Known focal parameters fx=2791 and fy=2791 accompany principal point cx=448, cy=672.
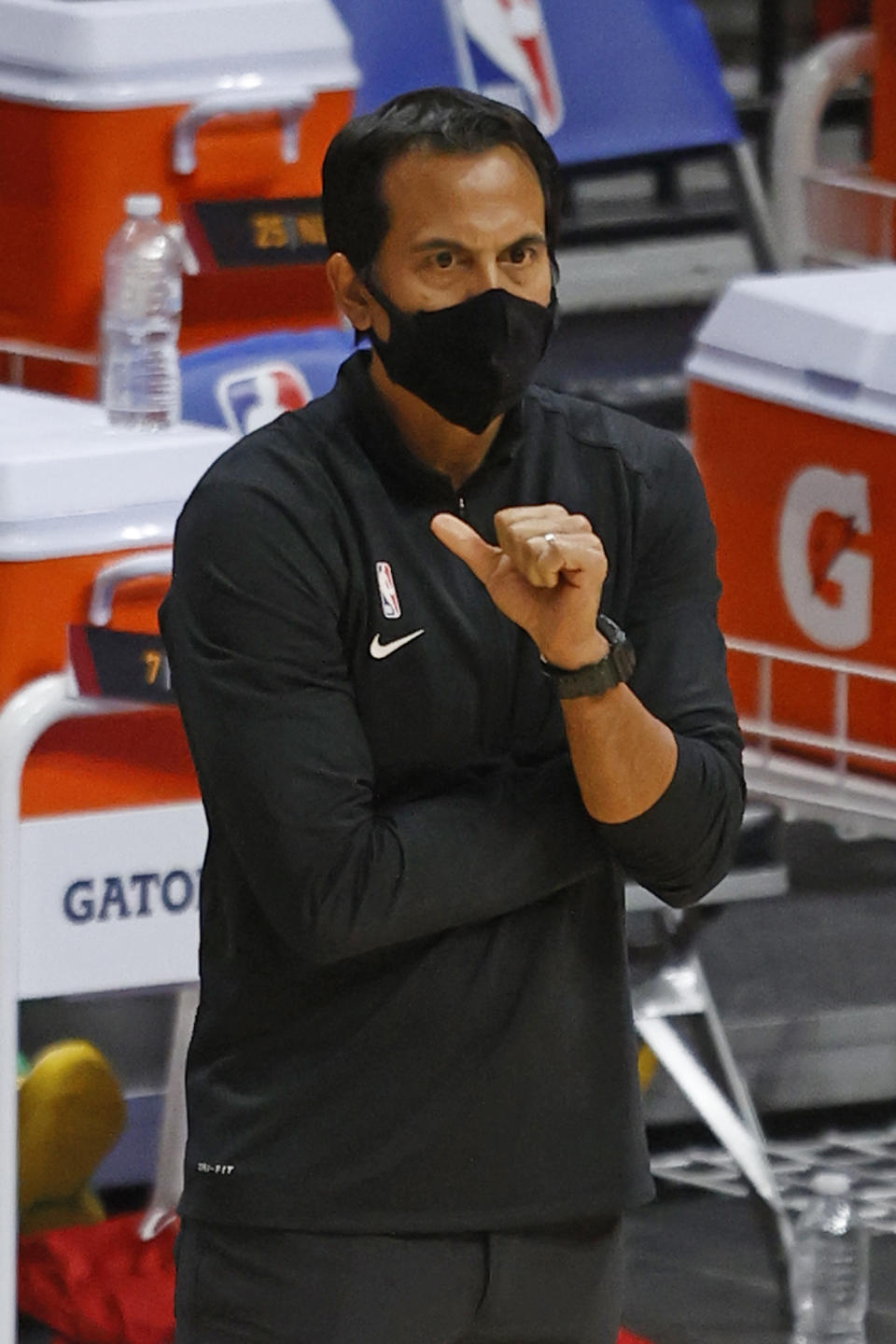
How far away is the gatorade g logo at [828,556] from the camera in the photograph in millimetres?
2887

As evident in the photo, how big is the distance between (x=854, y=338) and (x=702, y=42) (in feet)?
4.66

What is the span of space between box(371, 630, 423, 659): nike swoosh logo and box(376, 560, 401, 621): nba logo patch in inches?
0.5

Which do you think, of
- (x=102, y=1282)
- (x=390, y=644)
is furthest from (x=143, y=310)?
(x=390, y=644)

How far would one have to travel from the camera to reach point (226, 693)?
1.70 m

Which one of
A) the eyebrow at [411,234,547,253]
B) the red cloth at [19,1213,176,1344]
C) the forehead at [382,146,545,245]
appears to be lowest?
the red cloth at [19,1213,176,1344]

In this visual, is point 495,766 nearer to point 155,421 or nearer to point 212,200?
point 155,421

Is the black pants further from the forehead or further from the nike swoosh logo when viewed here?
the forehead

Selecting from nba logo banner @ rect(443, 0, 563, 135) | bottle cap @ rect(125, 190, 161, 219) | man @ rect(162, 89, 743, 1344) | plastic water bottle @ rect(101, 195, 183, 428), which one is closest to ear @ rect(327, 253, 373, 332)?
man @ rect(162, 89, 743, 1344)

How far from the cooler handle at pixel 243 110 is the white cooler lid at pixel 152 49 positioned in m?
0.01

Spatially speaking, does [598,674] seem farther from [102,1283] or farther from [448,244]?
[102,1283]

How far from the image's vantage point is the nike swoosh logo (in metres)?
1.70

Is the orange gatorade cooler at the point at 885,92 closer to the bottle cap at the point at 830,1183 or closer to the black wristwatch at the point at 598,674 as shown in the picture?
the bottle cap at the point at 830,1183

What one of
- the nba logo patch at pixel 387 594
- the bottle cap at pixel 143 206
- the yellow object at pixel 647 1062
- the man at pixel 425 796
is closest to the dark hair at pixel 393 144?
the man at pixel 425 796

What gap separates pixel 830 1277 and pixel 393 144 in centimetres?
192
